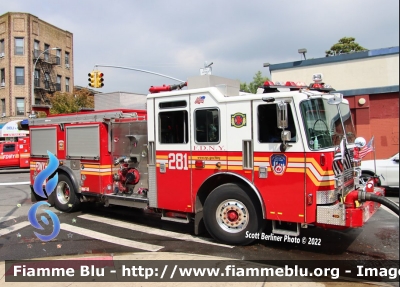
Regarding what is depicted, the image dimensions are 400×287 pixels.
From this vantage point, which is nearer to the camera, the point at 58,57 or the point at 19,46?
the point at 19,46

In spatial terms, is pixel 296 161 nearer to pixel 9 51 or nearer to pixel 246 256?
pixel 246 256

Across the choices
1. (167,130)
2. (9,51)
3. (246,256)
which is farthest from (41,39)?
(246,256)

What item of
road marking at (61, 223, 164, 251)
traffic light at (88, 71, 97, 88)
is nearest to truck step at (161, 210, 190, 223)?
road marking at (61, 223, 164, 251)

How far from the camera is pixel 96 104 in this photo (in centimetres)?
899

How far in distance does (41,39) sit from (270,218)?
119 ft

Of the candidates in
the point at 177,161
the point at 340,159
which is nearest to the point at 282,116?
the point at 340,159

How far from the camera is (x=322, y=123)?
5613mm

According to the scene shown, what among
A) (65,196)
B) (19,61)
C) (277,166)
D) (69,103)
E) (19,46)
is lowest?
(65,196)

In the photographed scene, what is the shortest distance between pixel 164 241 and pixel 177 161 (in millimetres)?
1487

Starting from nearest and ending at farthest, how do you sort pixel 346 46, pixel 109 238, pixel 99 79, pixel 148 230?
pixel 109 238
pixel 148 230
pixel 99 79
pixel 346 46

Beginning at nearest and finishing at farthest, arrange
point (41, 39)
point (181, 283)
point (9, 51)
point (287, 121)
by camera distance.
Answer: point (181, 283)
point (287, 121)
point (9, 51)
point (41, 39)

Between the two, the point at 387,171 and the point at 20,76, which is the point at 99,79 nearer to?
the point at 387,171

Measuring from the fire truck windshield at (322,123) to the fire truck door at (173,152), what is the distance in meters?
2.10

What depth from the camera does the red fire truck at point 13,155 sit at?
21422 mm
